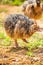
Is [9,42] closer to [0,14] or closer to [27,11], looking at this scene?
[27,11]

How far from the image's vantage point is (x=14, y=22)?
7590 mm

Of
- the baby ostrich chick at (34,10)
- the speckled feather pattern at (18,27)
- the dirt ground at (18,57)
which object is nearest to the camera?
the dirt ground at (18,57)

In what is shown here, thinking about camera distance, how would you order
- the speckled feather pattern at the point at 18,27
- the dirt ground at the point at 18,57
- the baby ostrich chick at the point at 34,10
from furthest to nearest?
the baby ostrich chick at the point at 34,10 → the speckled feather pattern at the point at 18,27 → the dirt ground at the point at 18,57

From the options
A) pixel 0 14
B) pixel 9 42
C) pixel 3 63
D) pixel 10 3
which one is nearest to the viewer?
pixel 3 63

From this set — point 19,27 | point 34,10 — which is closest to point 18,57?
point 19,27

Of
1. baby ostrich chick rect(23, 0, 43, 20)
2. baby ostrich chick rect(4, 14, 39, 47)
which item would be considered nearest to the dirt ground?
baby ostrich chick rect(4, 14, 39, 47)

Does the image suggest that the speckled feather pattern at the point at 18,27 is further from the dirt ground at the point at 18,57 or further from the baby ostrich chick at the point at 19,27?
the dirt ground at the point at 18,57

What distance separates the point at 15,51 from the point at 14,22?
71cm

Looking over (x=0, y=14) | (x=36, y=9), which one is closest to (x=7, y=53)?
(x=36, y=9)

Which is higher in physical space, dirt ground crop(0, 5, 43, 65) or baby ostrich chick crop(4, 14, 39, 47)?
baby ostrich chick crop(4, 14, 39, 47)

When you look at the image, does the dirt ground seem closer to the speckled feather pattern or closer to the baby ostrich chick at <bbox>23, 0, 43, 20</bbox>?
the speckled feather pattern

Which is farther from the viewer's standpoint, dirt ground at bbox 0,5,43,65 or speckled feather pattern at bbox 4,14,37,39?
Result: speckled feather pattern at bbox 4,14,37,39

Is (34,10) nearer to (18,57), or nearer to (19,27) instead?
(19,27)

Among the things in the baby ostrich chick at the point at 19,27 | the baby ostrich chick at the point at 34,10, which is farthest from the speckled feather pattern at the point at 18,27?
the baby ostrich chick at the point at 34,10
